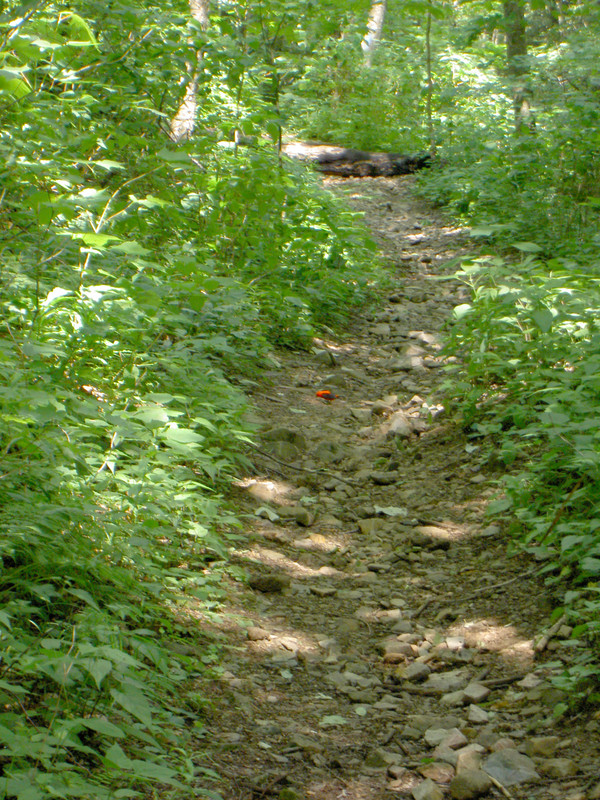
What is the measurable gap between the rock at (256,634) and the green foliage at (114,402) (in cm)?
17

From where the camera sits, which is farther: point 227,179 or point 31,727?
point 227,179

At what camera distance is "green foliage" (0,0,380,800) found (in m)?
1.79

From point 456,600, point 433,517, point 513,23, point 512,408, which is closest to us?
point 456,600

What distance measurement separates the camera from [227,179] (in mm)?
5613

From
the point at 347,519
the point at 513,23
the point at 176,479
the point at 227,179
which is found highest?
the point at 513,23

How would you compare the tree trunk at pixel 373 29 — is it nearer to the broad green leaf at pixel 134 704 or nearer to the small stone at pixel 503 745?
the small stone at pixel 503 745

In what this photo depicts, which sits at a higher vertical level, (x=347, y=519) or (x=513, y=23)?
(x=513, y=23)

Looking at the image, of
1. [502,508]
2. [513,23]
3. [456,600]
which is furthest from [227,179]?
[513,23]

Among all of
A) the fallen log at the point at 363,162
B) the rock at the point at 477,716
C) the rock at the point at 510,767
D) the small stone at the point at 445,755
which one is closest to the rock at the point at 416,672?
the rock at the point at 477,716

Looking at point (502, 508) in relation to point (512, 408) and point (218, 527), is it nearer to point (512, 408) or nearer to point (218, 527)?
point (512, 408)

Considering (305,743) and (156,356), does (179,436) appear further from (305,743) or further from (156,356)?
(305,743)

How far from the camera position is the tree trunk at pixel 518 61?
985 centimetres

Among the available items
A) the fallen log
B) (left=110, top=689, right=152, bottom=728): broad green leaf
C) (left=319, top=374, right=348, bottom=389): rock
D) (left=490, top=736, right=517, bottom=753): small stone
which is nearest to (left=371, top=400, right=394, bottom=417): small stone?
(left=319, top=374, right=348, bottom=389): rock

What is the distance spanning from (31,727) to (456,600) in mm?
1846
